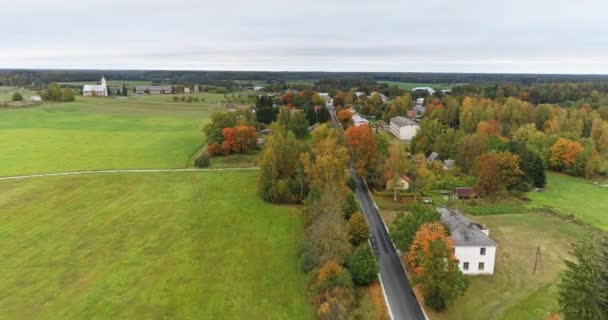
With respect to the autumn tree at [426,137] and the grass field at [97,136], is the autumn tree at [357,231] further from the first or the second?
the grass field at [97,136]

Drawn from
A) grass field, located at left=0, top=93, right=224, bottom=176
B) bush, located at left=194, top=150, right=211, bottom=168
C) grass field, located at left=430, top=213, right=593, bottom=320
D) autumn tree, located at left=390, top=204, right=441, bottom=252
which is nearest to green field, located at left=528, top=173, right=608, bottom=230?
grass field, located at left=430, top=213, right=593, bottom=320

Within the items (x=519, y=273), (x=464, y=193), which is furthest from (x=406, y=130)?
(x=519, y=273)

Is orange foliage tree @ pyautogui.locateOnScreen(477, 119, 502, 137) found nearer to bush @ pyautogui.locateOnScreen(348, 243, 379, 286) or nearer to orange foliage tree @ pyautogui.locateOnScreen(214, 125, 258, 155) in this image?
orange foliage tree @ pyautogui.locateOnScreen(214, 125, 258, 155)

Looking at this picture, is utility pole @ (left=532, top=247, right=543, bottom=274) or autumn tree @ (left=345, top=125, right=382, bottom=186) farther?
autumn tree @ (left=345, top=125, right=382, bottom=186)

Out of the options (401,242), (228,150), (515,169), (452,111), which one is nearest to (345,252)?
(401,242)

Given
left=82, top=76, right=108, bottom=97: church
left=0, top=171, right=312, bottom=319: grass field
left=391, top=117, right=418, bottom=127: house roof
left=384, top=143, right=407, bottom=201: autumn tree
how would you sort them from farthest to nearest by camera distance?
left=82, top=76, right=108, bottom=97: church, left=391, top=117, right=418, bottom=127: house roof, left=384, top=143, right=407, bottom=201: autumn tree, left=0, top=171, right=312, bottom=319: grass field

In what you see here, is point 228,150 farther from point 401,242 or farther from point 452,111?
point 452,111
